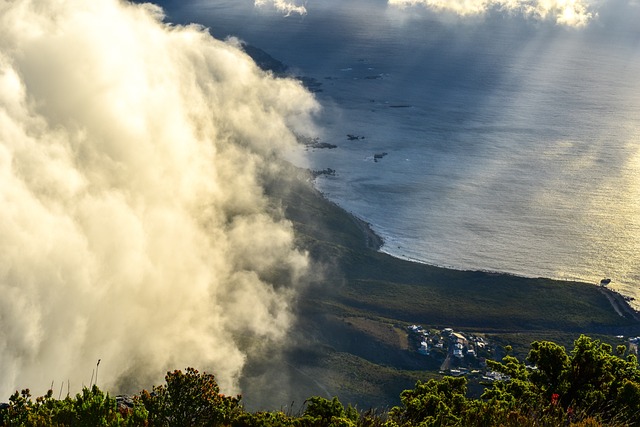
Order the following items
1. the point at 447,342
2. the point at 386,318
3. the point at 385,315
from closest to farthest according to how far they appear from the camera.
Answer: the point at 447,342
the point at 386,318
the point at 385,315

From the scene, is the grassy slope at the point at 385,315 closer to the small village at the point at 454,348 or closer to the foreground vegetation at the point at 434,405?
the small village at the point at 454,348

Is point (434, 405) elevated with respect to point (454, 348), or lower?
lower

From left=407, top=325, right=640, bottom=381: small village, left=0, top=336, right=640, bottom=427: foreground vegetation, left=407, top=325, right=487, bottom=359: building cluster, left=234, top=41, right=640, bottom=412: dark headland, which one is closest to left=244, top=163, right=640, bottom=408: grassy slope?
left=234, top=41, right=640, bottom=412: dark headland

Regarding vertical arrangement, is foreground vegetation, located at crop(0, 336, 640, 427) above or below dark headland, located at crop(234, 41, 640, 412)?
below

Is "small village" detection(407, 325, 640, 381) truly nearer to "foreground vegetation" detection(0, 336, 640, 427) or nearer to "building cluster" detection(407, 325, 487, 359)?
"building cluster" detection(407, 325, 487, 359)

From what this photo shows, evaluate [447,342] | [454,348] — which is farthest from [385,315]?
[454,348]

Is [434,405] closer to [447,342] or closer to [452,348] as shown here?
[452,348]
